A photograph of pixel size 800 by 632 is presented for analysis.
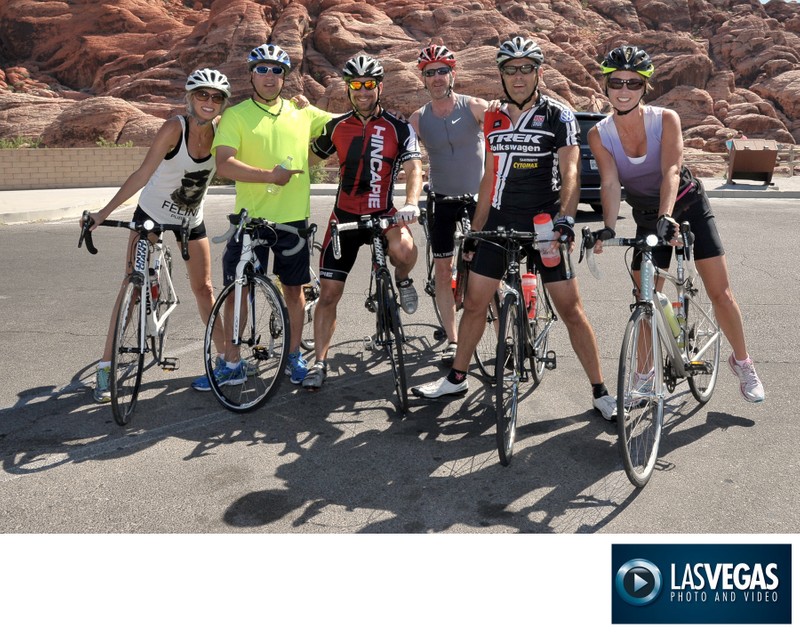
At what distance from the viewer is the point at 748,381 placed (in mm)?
5516

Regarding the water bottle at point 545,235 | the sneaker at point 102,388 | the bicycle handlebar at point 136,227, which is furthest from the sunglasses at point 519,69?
the sneaker at point 102,388

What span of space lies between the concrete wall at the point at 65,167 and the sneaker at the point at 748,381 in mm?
22826

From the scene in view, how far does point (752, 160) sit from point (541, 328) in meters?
17.2

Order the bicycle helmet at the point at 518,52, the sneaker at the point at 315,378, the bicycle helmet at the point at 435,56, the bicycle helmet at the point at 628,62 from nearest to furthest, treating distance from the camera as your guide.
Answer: the bicycle helmet at the point at 628,62 → the bicycle helmet at the point at 518,52 → the sneaker at the point at 315,378 → the bicycle helmet at the point at 435,56

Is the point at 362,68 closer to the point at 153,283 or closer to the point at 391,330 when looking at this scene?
the point at 391,330

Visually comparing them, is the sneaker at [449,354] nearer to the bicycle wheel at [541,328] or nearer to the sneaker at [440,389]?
the bicycle wheel at [541,328]

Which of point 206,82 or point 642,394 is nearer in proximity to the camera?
point 642,394

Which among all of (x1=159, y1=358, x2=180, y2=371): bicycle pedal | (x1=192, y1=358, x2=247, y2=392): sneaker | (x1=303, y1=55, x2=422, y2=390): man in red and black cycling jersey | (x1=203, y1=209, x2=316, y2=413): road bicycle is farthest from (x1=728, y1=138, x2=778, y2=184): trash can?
(x1=159, y1=358, x2=180, y2=371): bicycle pedal

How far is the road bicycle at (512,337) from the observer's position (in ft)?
15.2

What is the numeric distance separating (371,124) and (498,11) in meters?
40.3

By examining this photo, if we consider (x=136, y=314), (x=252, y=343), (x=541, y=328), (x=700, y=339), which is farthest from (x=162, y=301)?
(x=700, y=339)

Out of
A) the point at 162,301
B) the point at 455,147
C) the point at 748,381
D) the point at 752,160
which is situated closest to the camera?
the point at 748,381

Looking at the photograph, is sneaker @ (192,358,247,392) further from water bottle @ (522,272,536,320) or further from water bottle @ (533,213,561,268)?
water bottle @ (533,213,561,268)

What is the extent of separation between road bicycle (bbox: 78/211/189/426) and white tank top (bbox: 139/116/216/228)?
0.11 m
